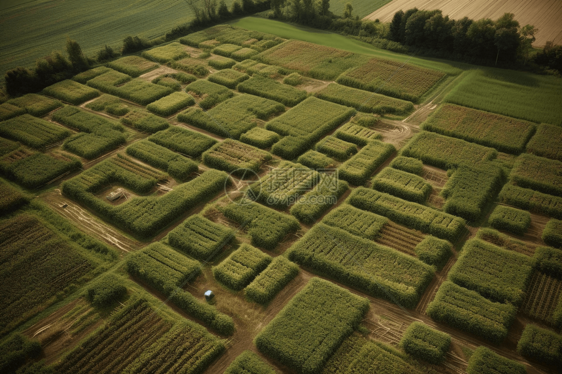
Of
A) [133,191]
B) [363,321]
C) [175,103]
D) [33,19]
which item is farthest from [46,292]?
[33,19]

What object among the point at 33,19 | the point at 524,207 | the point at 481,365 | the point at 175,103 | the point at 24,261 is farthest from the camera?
the point at 33,19

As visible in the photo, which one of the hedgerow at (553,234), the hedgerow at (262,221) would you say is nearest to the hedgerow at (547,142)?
the hedgerow at (553,234)

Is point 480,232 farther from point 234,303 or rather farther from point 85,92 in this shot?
point 85,92

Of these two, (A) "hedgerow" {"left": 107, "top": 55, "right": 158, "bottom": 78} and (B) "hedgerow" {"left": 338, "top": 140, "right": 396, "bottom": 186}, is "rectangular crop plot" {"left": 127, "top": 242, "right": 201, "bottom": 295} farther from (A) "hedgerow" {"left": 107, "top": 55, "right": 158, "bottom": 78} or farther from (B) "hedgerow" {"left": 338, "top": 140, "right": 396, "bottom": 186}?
(A) "hedgerow" {"left": 107, "top": 55, "right": 158, "bottom": 78}

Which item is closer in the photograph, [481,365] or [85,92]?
[481,365]

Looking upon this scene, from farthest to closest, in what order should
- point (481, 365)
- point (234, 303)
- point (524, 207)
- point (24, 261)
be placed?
point (524, 207) < point (24, 261) < point (234, 303) < point (481, 365)

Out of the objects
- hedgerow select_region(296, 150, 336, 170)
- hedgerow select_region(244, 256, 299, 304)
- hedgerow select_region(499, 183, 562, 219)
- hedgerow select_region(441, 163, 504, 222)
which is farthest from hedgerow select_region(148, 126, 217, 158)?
hedgerow select_region(499, 183, 562, 219)

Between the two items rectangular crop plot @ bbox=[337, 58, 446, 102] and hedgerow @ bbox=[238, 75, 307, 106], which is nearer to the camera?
hedgerow @ bbox=[238, 75, 307, 106]

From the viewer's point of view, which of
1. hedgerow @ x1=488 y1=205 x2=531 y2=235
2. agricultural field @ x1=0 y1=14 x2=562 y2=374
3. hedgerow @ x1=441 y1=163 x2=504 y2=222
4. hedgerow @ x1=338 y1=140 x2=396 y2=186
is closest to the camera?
agricultural field @ x1=0 y1=14 x2=562 y2=374
